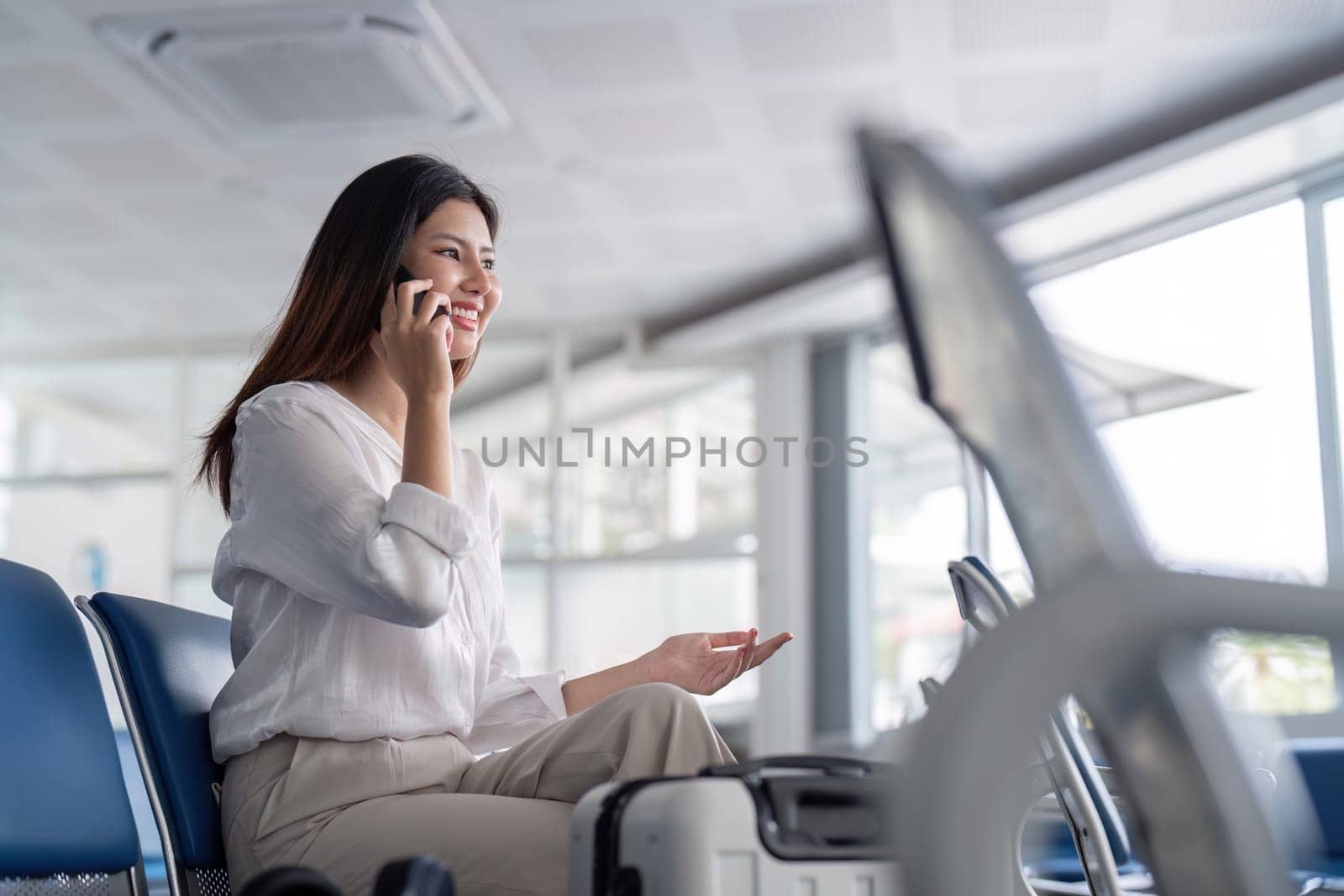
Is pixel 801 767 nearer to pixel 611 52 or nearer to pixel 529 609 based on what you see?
pixel 611 52

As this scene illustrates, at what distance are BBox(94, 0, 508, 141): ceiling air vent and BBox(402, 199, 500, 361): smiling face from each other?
8.86ft

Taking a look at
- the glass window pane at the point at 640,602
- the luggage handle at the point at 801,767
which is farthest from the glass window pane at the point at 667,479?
the luggage handle at the point at 801,767

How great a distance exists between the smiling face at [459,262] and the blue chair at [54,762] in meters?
0.53

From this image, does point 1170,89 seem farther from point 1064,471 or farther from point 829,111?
point 1064,471

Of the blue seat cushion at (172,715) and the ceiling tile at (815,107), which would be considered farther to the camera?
the ceiling tile at (815,107)

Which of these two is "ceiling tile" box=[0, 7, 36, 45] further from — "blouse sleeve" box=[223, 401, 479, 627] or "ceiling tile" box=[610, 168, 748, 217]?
"blouse sleeve" box=[223, 401, 479, 627]

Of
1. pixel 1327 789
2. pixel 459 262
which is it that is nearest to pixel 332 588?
pixel 459 262

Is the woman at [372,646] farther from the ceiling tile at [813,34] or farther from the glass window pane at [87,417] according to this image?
the glass window pane at [87,417]

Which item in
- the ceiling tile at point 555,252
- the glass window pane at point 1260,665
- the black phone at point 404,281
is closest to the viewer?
the glass window pane at point 1260,665

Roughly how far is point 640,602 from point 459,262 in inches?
228

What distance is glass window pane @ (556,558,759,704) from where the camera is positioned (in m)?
7.09

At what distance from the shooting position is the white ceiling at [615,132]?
13.4ft

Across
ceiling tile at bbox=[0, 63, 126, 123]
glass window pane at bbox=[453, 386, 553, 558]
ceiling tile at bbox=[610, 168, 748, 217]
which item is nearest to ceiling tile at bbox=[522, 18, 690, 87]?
ceiling tile at bbox=[610, 168, 748, 217]

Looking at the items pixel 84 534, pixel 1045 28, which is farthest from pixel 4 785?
pixel 84 534
